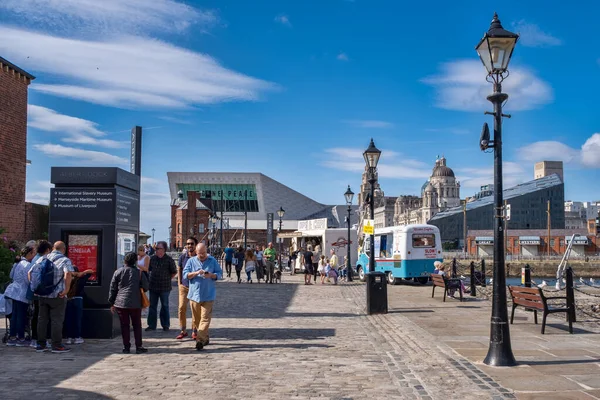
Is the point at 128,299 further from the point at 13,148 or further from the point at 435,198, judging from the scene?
the point at 435,198

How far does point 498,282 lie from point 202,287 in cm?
443

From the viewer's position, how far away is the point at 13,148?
3041 cm

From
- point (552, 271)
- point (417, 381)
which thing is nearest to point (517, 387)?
point (417, 381)

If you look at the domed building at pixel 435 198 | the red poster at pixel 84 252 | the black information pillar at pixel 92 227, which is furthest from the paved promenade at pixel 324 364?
the domed building at pixel 435 198

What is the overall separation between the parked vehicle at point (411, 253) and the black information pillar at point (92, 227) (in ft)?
54.2

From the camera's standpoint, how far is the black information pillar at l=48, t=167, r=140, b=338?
35.3ft

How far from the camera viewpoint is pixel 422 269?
26.0 m

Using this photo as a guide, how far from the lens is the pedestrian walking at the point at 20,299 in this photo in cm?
1013

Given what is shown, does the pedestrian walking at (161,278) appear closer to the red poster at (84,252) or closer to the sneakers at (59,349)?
the red poster at (84,252)

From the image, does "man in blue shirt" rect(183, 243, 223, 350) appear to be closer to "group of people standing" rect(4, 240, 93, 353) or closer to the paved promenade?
the paved promenade

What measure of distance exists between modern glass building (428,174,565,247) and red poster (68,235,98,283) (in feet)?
362


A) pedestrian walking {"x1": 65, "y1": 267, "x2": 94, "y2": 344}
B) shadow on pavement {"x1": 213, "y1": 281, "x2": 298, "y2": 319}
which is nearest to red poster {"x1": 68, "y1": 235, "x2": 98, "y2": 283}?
pedestrian walking {"x1": 65, "y1": 267, "x2": 94, "y2": 344}

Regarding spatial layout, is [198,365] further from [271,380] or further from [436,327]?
[436,327]

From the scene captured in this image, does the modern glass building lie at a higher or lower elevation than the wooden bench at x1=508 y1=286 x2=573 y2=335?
higher
